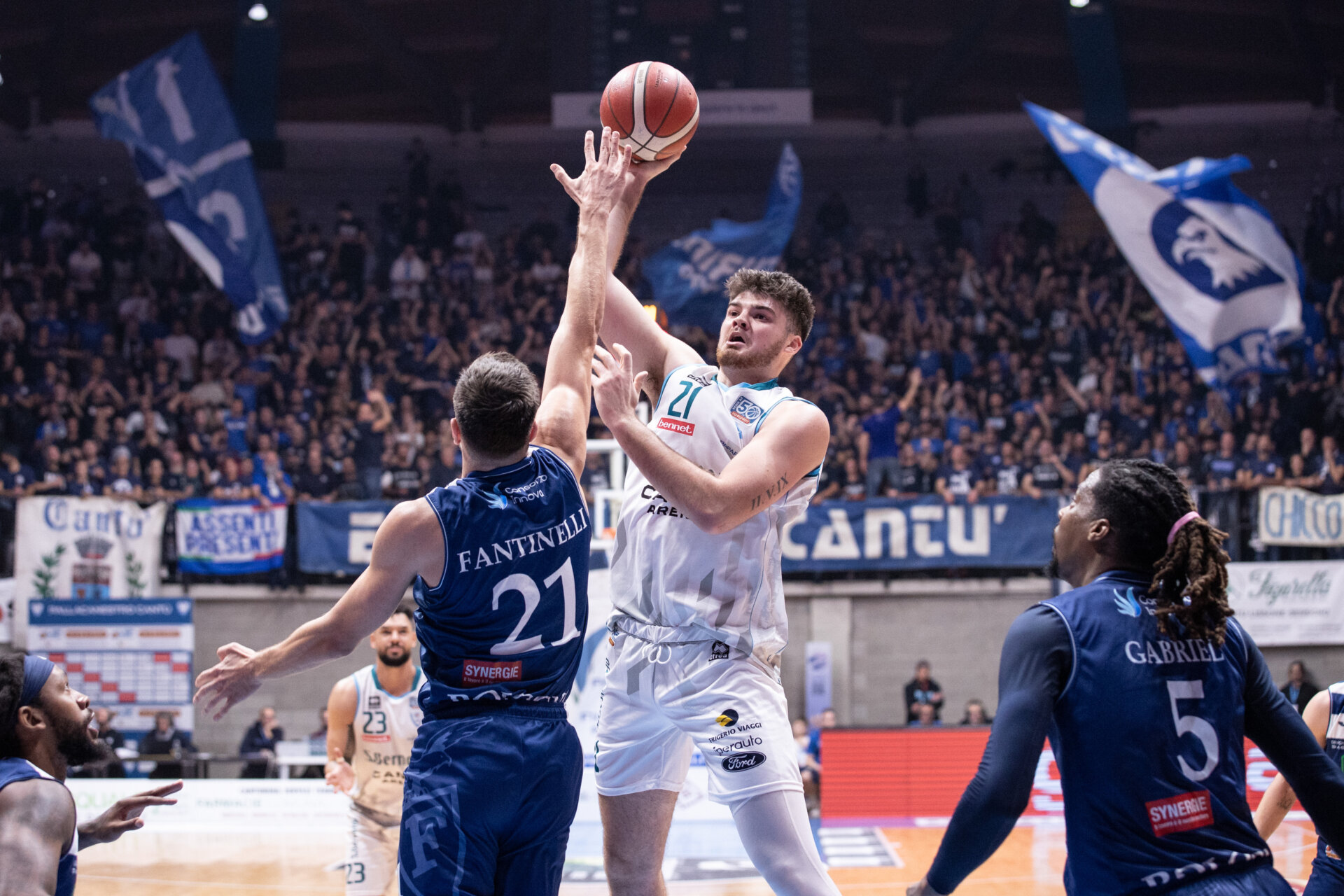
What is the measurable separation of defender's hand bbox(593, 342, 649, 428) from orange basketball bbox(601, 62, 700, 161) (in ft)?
→ 4.84

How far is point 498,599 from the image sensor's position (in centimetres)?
336

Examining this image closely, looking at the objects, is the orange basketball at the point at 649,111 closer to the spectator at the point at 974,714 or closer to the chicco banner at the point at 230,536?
the spectator at the point at 974,714

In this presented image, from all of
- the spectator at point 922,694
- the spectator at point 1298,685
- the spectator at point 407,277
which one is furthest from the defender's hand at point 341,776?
the spectator at point 407,277

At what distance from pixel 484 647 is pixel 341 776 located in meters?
3.47

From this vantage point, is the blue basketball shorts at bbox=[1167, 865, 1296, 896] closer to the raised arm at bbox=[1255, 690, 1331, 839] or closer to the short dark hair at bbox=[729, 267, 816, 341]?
the raised arm at bbox=[1255, 690, 1331, 839]

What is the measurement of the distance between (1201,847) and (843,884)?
7.47m

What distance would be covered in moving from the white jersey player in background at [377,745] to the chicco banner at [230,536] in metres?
8.19

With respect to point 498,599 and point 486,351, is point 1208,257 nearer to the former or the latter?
point 486,351

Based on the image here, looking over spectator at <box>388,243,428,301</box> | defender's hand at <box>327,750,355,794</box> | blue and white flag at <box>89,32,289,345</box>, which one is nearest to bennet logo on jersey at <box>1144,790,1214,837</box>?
defender's hand at <box>327,750,355,794</box>

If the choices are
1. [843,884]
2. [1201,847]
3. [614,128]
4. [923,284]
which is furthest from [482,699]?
[923,284]

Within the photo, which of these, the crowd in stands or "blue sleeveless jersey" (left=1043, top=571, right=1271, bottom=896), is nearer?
"blue sleeveless jersey" (left=1043, top=571, right=1271, bottom=896)

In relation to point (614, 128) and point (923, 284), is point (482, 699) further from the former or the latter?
point (923, 284)

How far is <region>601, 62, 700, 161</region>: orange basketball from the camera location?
4871 millimetres

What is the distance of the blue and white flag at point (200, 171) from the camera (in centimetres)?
1606
